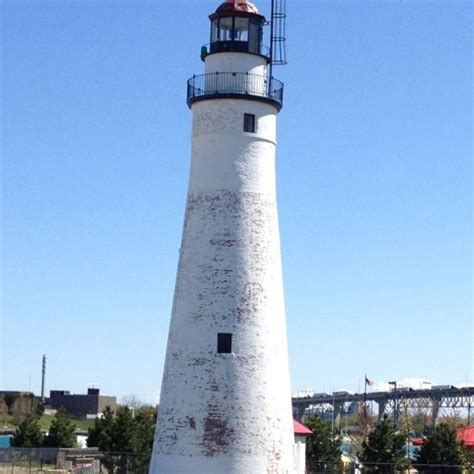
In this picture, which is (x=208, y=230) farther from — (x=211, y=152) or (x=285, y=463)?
(x=285, y=463)

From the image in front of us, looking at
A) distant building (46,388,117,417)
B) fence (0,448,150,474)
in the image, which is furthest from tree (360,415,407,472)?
distant building (46,388,117,417)

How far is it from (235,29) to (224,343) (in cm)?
1035

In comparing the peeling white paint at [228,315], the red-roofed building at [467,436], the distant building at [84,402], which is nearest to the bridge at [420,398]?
the distant building at [84,402]

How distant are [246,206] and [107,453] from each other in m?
25.3

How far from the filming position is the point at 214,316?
3628 centimetres

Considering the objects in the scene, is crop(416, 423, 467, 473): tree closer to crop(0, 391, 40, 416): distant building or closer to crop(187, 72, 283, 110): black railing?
crop(187, 72, 283, 110): black railing

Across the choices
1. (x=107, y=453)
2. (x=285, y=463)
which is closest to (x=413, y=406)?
(x=107, y=453)

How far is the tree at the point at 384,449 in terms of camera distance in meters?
57.7

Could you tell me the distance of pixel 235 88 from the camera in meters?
37.7

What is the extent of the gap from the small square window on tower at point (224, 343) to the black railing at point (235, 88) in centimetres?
765

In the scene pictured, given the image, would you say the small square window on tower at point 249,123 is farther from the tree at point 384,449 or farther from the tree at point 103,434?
the tree at point 103,434

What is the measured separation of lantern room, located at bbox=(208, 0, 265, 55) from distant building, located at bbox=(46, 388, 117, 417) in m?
104

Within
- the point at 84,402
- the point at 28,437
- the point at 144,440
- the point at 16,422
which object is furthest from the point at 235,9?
the point at 84,402

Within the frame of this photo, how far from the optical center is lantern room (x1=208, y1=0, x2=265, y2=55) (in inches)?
1506
